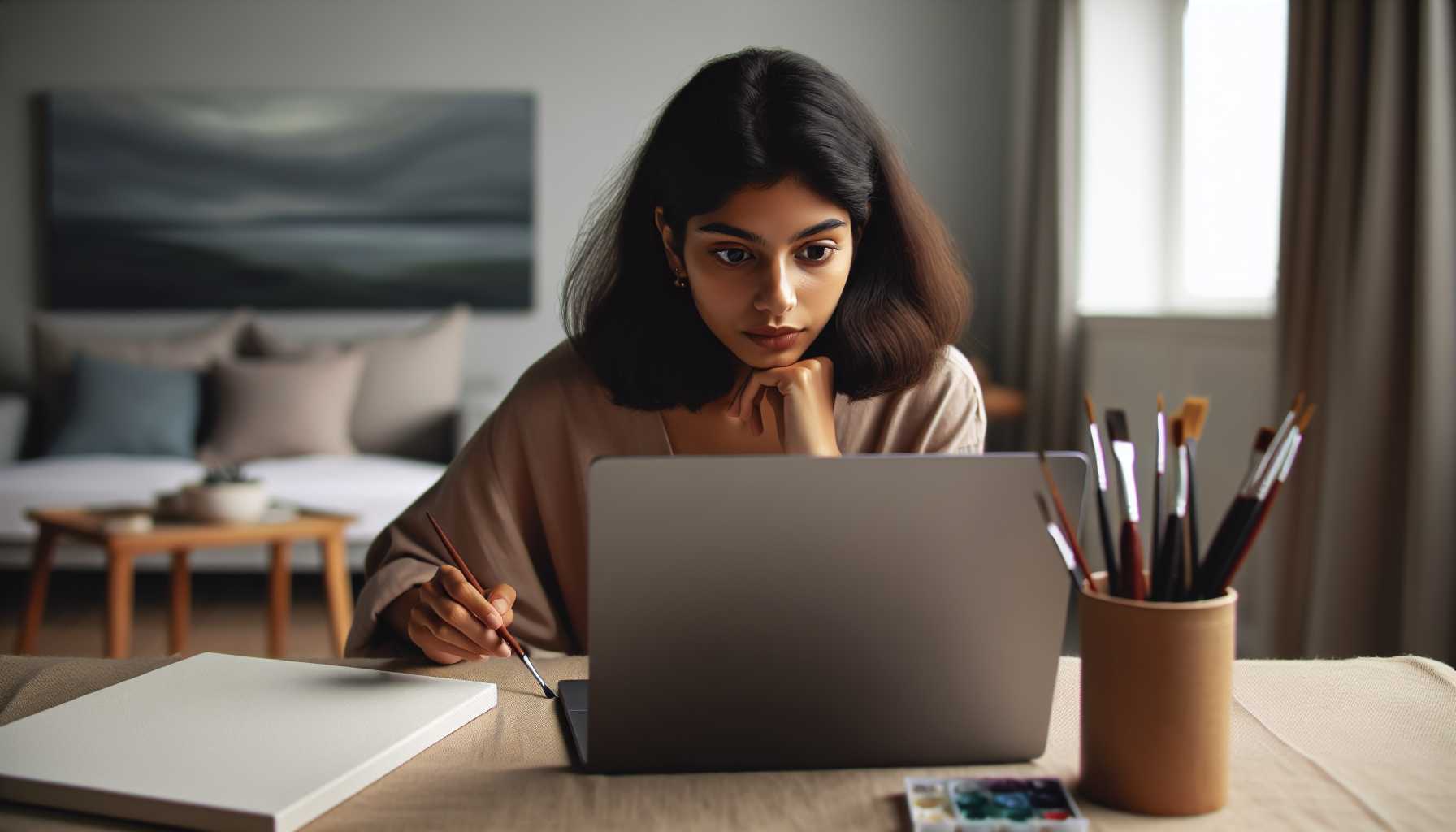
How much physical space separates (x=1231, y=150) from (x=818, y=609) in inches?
117

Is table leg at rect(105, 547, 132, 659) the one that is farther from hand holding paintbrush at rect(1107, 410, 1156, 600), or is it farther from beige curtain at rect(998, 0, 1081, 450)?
beige curtain at rect(998, 0, 1081, 450)

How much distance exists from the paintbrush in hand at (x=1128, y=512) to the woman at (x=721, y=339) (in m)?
0.44

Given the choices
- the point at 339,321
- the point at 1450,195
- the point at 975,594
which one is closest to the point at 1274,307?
the point at 1450,195

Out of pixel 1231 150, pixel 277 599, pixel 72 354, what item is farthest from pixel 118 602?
pixel 1231 150

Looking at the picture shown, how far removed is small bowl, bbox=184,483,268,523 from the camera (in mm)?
2643

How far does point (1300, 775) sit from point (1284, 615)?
70.6 inches

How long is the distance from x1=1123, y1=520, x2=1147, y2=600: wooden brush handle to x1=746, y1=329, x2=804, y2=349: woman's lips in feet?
1.65

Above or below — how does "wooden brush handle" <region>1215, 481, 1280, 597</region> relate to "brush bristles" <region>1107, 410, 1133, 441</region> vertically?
below

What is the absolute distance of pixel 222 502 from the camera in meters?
2.64

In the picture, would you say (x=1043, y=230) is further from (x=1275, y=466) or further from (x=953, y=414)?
(x=1275, y=466)

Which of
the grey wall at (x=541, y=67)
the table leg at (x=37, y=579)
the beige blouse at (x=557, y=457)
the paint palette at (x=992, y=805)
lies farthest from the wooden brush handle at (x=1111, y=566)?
the grey wall at (x=541, y=67)

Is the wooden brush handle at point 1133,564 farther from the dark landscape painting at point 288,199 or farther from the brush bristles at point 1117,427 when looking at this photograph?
the dark landscape painting at point 288,199

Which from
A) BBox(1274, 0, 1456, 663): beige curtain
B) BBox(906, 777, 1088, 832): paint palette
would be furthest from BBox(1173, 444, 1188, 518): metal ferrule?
BBox(1274, 0, 1456, 663): beige curtain

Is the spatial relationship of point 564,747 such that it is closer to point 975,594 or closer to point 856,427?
point 975,594
